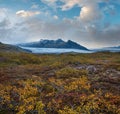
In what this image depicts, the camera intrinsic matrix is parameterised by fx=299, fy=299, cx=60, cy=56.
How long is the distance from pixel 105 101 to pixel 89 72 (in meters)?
15.9

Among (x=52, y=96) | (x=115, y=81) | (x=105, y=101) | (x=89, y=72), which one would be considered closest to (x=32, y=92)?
(x=52, y=96)

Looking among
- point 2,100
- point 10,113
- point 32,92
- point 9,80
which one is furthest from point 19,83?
point 10,113

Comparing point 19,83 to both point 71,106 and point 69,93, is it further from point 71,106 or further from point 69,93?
point 71,106

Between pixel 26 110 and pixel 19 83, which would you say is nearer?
pixel 26 110

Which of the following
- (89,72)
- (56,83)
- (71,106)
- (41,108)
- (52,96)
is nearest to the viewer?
(41,108)

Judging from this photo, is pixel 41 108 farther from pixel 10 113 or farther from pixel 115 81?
pixel 115 81

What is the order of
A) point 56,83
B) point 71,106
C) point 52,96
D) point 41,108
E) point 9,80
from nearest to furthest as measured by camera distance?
point 41,108, point 71,106, point 52,96, point 56,83, point 9,80

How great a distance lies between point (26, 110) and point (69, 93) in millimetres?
6076

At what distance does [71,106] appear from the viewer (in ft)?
76.4

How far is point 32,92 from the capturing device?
1072 inches

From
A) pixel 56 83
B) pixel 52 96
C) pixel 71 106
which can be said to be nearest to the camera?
pixel 71 106

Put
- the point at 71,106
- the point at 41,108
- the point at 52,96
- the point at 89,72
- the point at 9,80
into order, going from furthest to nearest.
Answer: the point at 89,72
the point at 9,80
the point at 52,96
the point at 71,106
the point at 41,108

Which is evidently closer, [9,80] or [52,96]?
[52,96]

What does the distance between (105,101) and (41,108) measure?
225 inches
